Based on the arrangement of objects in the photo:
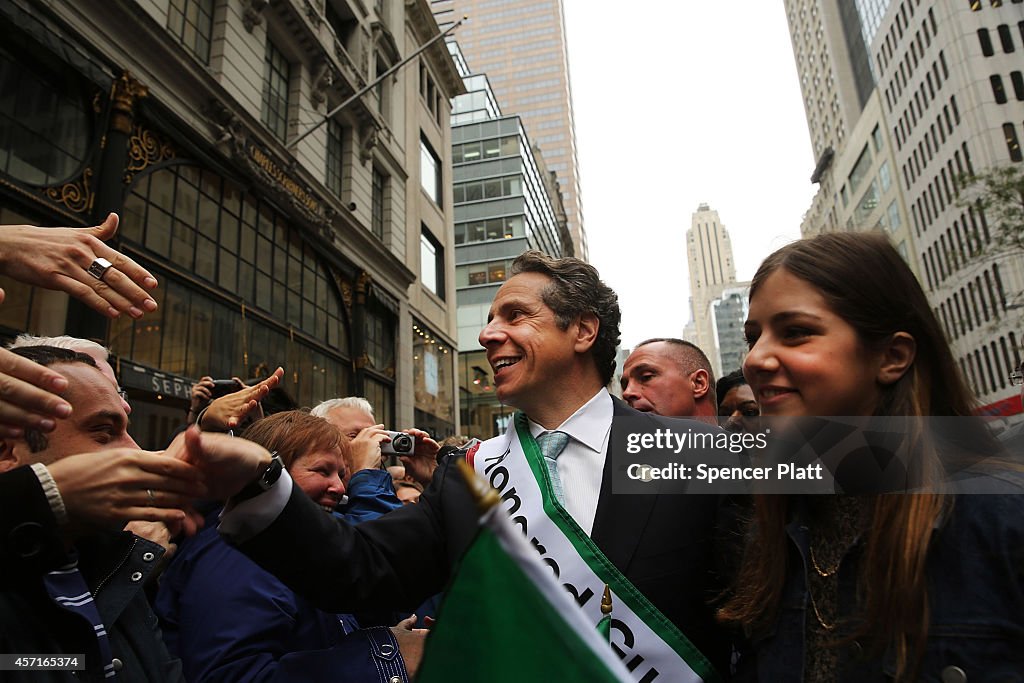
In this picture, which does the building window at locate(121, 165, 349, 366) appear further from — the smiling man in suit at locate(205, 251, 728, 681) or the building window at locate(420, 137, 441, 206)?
the building window at locate(420, 137, 441, 206)

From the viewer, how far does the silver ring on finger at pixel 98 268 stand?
1948 mm

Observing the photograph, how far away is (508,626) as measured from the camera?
0.91 meters

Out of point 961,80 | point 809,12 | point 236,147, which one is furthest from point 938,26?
point 236,147

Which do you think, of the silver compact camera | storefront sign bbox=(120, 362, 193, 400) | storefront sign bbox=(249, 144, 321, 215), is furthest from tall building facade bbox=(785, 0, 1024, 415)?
the silver compact camera

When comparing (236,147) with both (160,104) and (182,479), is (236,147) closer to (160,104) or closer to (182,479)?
(160,104)

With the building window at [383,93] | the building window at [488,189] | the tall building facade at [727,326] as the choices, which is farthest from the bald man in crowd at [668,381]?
the tall building facade at [727,326]

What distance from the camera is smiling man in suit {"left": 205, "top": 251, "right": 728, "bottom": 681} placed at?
1.57m

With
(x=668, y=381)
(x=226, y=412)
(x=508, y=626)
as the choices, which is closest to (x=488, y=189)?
(x=668, y=381)

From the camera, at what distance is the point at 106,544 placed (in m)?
1.91

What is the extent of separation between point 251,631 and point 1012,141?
5077 cm

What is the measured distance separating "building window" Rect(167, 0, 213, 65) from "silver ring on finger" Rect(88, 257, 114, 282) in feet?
36.0

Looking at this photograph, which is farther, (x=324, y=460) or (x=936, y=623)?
(x=324, y=460)

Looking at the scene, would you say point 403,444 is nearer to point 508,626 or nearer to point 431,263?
point 508,626

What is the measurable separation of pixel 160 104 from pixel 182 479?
1042 centimetres
